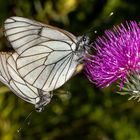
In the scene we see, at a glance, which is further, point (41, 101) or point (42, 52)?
point (42, 52)

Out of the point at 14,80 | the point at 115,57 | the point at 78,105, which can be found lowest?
the point at 115,57

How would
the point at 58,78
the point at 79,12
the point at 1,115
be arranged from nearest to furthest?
the point at 58,78, the point at 1,115, the point at 79,12

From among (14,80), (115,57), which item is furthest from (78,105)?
(115,57)

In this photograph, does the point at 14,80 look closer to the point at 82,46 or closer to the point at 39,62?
the point at 39,62

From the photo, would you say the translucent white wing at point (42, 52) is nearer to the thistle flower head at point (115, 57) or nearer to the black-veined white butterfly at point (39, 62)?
the black-veined white butterfly at point (39, 62)

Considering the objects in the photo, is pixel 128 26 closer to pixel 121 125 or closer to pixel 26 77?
pixel 26 77

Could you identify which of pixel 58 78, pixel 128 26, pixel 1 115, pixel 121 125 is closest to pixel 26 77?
pixel 58 78

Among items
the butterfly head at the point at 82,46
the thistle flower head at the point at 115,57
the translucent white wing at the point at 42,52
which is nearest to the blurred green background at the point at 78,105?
the translucent white wing at the point at 42,52

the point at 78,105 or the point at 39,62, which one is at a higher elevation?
the point at 39,62
